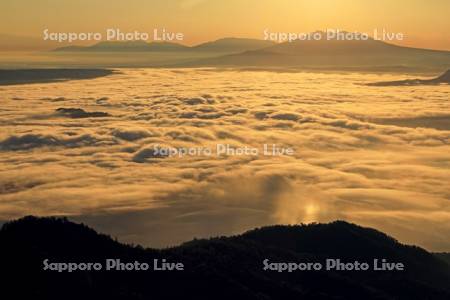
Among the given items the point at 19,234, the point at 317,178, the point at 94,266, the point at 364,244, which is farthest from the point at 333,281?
the point at 317,178

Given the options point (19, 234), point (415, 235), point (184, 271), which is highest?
point (19, 234)

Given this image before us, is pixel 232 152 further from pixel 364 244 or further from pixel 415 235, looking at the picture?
pixel 364 244

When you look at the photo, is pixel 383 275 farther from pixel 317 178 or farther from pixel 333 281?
pixel 317 178

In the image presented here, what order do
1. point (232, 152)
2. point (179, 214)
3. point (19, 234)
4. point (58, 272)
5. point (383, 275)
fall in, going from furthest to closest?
1. point (232, 152)
2. point (179, 214)
3. point (383, 275)
4. point (19, 234)
5. point (58, 272)

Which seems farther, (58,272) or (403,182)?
(403,182)

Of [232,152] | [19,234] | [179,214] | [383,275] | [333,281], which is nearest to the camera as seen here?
[19,234]

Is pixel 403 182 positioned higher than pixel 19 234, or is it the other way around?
pixel 19 234
